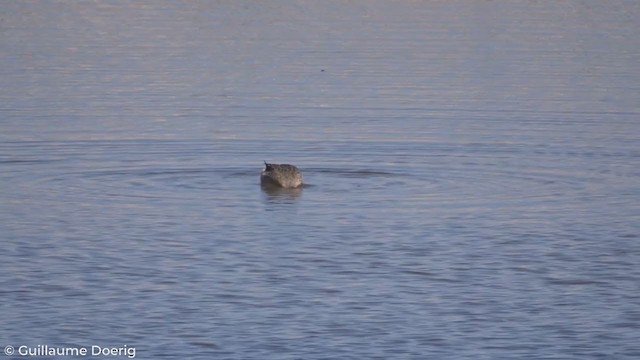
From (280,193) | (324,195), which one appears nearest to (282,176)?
(280,193)

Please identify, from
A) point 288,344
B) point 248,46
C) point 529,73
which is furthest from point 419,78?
point 288,344

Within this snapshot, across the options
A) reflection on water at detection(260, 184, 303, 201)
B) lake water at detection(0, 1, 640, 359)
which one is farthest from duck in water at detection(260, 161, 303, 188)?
lake water at detection(0, 1, 640, 359)

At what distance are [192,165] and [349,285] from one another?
6113mm

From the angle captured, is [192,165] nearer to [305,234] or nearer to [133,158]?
[133,158]

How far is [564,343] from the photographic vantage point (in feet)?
39.3

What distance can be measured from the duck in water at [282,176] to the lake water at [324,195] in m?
0.15

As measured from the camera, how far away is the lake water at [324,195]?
1238 cm

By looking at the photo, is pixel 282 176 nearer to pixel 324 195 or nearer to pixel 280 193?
pixel 280 193

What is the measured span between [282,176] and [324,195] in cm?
54

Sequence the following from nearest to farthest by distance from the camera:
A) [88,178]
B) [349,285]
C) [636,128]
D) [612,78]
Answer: [349,285]
[88,178]
[636,128]
[612,78]

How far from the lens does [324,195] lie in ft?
58.5

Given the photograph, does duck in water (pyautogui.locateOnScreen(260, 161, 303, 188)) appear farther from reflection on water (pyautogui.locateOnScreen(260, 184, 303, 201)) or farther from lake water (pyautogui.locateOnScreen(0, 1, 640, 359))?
lake water (pyautogui.locateOnScreen(0, 1, 640, 359))

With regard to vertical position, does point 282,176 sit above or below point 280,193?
above

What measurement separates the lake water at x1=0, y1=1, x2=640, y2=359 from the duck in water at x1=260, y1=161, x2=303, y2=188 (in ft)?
0.48
